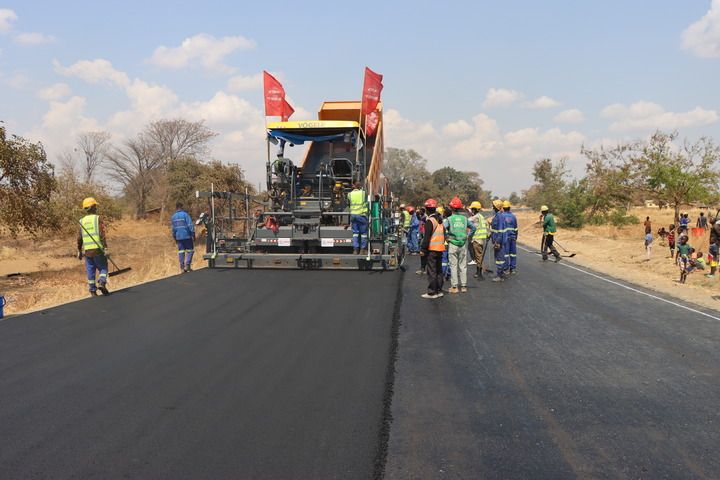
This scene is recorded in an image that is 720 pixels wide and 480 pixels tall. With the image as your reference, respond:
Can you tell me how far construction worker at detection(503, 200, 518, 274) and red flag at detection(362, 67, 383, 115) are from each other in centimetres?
421

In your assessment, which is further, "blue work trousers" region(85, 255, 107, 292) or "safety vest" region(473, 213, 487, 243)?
"safety vest" region(473, 213, 487, 243)

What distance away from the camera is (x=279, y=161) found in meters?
12.3

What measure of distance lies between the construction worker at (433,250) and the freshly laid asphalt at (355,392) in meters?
0.86

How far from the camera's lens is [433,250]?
8875 millimetres

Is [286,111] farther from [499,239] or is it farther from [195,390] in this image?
[195,390]

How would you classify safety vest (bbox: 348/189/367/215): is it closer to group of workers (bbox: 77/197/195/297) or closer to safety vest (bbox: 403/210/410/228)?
group of workers (bbox: 77/197/195/297)

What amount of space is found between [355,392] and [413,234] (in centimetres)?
1340

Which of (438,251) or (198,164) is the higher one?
(198,164)

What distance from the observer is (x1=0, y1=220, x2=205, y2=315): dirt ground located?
1401 cm

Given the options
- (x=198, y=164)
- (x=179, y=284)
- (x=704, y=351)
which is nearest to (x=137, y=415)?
(x=704, y=351)

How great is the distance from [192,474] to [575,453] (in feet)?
7.65

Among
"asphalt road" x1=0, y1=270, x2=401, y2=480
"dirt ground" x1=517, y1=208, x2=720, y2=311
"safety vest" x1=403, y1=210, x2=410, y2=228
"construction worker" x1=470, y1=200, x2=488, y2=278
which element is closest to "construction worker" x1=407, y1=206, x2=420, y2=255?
"safety vest" x1=403, y1=210, x2=410, y2=228

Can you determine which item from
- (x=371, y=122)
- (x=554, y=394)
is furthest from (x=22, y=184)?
(x=554, y=394)

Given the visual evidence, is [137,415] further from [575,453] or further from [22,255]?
[22,255]
